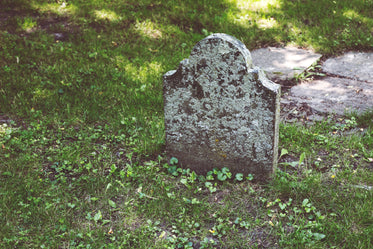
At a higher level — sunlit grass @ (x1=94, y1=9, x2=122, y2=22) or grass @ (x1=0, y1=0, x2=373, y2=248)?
sunlit grass @ (x1=94, y1=9, x2=122, y2=22)

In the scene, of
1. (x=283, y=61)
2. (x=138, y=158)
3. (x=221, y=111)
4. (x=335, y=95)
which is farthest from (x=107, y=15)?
(x=221, y=111)

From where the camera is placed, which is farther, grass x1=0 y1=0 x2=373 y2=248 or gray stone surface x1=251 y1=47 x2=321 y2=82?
gray stone surface x1=251 y1=47 x2=321 y2=82

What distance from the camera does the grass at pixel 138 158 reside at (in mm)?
2518

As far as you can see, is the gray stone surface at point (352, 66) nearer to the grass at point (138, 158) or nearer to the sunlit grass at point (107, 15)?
the grass at point (138, 158)

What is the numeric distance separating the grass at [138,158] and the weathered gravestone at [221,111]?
0.46 ft

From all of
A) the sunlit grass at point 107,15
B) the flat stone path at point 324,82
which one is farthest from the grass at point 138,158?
the flat stone path at point 324,82

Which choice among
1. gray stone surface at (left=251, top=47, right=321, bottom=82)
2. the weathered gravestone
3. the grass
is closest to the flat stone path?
gray stone surface at (left=251, top=47, right=321, bottom=82)

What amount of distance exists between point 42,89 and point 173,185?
215cm

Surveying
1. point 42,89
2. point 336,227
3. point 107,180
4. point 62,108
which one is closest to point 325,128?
point 336,227

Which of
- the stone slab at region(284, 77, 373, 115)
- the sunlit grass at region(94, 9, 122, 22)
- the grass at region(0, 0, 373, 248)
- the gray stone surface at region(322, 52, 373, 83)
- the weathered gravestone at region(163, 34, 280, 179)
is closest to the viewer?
the grass at region(0, 0, 373, 248)

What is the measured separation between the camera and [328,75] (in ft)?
14.9

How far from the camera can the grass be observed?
252cm

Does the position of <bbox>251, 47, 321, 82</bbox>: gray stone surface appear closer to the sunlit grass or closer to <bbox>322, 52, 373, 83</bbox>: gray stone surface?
<bbox>322, 52, 373, 83</bbox>: gray stone surface

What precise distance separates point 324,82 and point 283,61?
632 mm
